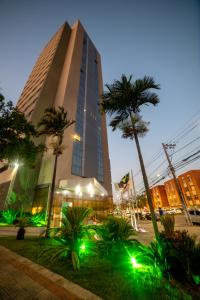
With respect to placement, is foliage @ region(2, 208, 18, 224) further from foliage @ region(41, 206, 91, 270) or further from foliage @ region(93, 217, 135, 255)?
foliage @ region(93, 217, 135, 255)

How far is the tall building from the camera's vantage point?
28.4 m

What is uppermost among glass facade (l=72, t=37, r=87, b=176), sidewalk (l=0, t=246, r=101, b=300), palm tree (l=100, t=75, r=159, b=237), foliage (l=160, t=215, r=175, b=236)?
glass facade (l=72, t=37, r=87, b=176)

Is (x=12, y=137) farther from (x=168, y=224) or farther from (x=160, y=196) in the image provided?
(x=160, y=196)

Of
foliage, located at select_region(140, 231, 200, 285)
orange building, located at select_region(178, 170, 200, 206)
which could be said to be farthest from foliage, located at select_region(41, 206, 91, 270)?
orange building, located at select_region(178, 170, 200, 206)

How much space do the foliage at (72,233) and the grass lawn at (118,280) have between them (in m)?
0.34

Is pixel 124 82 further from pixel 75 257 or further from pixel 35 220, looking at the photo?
pixel 35 220

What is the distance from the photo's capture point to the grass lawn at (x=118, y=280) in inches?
117

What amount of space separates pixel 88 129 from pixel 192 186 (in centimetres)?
6184

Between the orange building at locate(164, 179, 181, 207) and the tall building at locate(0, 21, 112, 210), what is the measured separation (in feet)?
191

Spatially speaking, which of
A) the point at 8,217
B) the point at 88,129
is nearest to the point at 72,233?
the point at 8,217

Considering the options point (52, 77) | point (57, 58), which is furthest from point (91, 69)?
point (52, 77)

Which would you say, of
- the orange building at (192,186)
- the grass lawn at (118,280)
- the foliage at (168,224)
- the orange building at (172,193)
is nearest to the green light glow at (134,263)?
the grass lawn at (118,280)

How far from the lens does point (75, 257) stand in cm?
457

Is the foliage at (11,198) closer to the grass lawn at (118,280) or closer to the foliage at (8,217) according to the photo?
the foliage at (8,217)
